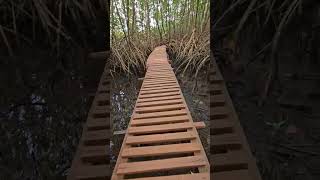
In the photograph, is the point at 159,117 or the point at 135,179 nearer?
the point at 135,179

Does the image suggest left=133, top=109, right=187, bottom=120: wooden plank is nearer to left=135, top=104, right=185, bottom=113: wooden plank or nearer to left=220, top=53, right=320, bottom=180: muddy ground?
left=135, top=104, right=185, bottom=113: wooden plank

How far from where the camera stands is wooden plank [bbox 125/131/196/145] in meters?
0.46

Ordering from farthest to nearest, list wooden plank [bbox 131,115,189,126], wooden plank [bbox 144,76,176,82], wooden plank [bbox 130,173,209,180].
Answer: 1. wooden plank [bbox 144,76,176,82]
2. wooden plank [bbox 131,115,189,126]
3. wooden plank [bbox 130,173,209,180]

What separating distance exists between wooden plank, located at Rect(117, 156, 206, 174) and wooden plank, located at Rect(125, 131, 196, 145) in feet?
0.09

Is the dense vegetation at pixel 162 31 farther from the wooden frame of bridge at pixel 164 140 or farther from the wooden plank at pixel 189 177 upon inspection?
the wooden plank at pixel 189 177

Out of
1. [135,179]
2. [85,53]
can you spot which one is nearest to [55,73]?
[85,53]

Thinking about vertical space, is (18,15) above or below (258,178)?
above

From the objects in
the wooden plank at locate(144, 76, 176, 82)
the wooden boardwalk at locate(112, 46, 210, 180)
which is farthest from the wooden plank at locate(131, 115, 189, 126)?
the wooden plank at locate(144, 76, 176, 82)

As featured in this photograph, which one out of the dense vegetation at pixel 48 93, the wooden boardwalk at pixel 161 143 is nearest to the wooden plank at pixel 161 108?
the wooden boardwalk at pixel 161 143

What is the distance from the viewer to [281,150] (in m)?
0.33

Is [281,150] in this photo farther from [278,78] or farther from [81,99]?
[81,99]

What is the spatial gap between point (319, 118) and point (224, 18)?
118 millimetres

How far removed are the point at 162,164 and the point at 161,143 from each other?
5cm

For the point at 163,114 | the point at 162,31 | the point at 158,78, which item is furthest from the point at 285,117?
the point at 162,31
